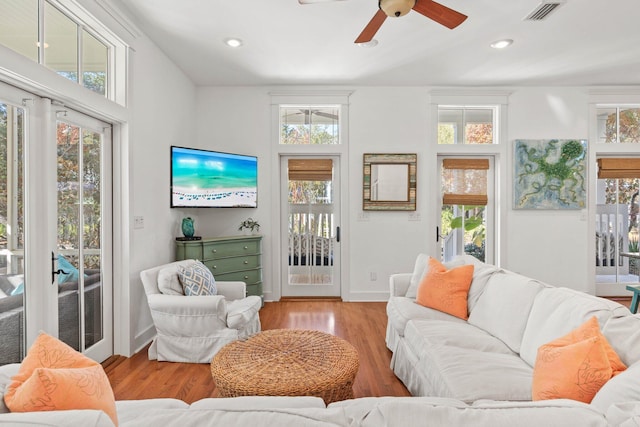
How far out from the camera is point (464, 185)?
4770mm

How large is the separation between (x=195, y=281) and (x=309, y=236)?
2.02m

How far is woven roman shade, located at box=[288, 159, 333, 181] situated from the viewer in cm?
471

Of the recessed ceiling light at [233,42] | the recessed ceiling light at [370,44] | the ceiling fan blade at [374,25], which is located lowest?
the ceiling fan blade at [374,25]

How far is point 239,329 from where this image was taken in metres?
2.83

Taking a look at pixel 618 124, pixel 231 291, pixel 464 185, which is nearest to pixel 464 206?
pixel 464 185

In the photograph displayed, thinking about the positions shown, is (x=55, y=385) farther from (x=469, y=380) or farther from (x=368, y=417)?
(x=469, y=380)

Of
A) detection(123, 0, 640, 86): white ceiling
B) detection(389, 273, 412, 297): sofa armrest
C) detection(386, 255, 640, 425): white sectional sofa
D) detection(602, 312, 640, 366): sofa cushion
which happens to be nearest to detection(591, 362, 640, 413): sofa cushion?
detection(386, 255, 640, 425): white sectional sofa

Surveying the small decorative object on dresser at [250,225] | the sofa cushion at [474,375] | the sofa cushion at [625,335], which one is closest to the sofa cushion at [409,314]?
the sofa cushion at [474,375]

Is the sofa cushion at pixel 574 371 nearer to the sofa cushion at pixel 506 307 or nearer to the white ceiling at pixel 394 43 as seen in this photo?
the sofa cushion at pixel 506 307

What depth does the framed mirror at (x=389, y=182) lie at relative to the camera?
15.1ft

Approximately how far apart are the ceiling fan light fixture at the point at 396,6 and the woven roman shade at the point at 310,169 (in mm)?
2527

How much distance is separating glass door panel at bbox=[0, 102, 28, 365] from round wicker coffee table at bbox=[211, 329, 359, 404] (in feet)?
3.87

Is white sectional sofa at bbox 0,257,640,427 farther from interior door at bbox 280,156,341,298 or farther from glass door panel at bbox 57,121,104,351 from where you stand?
interior door at bbox 280,156,341,298

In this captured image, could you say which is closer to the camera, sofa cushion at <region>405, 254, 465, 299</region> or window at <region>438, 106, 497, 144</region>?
sofa cushion at <region>405, 254, 465, 299</region>
